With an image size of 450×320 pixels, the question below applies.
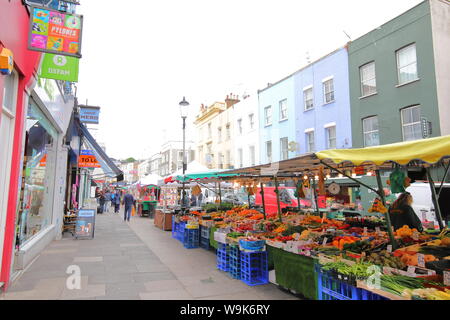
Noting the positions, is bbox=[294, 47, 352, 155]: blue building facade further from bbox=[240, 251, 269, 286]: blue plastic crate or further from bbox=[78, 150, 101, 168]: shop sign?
bbox=[78, 150, 101, 168]: shop sign

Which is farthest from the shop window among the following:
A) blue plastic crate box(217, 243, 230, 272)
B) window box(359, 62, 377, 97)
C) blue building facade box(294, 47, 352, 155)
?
window box(359, 62, 377, 97)

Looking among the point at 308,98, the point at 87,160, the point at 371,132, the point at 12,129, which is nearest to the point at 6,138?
the point at 12,129

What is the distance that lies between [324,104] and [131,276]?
16.9m

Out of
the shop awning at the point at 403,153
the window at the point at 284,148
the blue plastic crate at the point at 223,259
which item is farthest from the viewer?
the window at the point at 284,148

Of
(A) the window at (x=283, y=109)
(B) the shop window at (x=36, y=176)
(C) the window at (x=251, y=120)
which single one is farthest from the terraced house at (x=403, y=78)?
(B) the shop window at (x=36, y=176)

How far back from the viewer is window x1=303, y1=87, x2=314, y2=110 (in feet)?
68.5

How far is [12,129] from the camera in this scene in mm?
5457

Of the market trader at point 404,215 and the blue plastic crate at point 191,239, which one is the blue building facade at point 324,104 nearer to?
the market trader at point 404,215

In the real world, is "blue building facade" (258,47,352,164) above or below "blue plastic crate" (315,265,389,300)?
above

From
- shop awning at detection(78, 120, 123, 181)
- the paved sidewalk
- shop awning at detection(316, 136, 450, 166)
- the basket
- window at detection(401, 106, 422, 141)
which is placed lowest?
the paved sidewalk

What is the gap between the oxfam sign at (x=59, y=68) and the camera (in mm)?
6664

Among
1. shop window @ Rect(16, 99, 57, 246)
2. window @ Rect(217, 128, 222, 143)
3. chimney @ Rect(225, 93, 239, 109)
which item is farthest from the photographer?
window @ Rect(217, 128, 222, 143)

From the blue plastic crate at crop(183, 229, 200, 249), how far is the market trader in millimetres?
6249

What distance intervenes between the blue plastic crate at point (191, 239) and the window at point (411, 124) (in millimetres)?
11837
